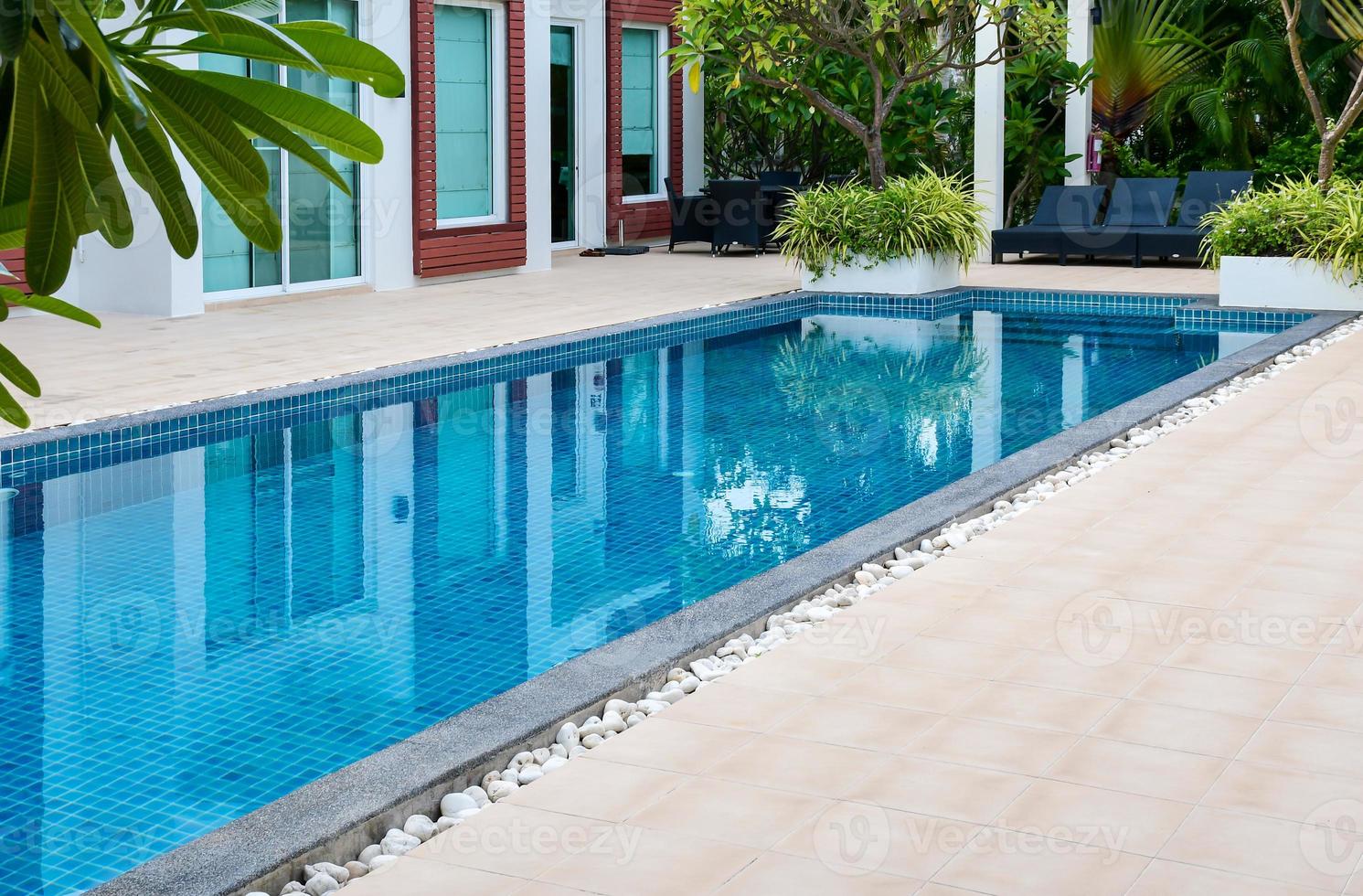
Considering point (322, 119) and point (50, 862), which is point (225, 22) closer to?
point (322, 119)

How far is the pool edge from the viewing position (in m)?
3.10

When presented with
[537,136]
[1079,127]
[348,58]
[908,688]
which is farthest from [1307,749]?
[1079,127]

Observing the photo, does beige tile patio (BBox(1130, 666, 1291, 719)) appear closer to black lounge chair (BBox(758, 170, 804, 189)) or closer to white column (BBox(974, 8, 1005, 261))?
white column (BBox(974, 8, 1005, 261))

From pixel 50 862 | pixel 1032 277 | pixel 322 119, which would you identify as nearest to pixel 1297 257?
pixel 1032 277

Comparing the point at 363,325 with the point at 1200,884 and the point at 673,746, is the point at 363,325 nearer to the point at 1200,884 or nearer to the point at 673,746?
the point at 673,746

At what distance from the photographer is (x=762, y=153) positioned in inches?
818

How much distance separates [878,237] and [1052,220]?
166 inches

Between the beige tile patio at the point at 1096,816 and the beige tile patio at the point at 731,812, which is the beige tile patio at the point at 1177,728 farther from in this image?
the beige tile patio at the point at 731,812

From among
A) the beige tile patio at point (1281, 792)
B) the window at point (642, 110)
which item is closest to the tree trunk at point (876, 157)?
the window at point (642, 110)

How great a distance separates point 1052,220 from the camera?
57.5 feet

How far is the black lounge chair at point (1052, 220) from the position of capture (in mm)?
17000

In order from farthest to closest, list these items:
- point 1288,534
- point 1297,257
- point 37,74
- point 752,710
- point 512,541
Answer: point 1297,257
point 512,541
point 1288,534
point 752,710
point 37,74

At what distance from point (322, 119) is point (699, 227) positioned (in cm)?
→ 1761

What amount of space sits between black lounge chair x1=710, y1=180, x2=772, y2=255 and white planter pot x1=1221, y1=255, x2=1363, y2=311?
6702mm
